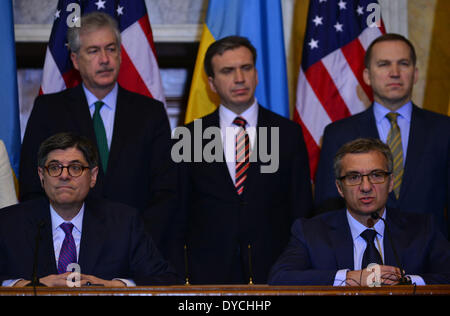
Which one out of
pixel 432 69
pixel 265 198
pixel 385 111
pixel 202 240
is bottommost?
pixel 202 240

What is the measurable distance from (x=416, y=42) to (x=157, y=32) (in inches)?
76.5

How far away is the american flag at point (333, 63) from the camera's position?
4.46 metres

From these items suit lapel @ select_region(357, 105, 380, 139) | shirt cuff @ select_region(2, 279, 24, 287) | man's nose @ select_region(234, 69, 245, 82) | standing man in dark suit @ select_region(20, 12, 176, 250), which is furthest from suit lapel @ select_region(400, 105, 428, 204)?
shirt cuff @ select_region(2, 279, 24, 287)

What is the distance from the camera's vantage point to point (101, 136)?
3625 mm

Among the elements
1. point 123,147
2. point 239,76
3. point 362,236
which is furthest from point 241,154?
point 362,236

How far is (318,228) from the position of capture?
3.05 metres

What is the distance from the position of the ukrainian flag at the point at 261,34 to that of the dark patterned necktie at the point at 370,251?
1626 mm

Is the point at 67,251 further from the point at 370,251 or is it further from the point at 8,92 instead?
the point at 8,92

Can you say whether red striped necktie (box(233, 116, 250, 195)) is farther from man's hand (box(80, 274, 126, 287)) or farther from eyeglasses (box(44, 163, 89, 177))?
man's hand (box(80, 274, 126, 287))

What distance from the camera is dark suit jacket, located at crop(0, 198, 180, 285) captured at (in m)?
2.88

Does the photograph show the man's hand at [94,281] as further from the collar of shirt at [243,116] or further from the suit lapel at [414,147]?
the suit lapel at [414,147]

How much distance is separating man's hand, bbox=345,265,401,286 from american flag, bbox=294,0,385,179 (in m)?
1.84

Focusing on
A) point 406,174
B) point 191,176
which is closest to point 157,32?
point 191,176

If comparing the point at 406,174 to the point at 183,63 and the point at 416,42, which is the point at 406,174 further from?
the point at 183,63
